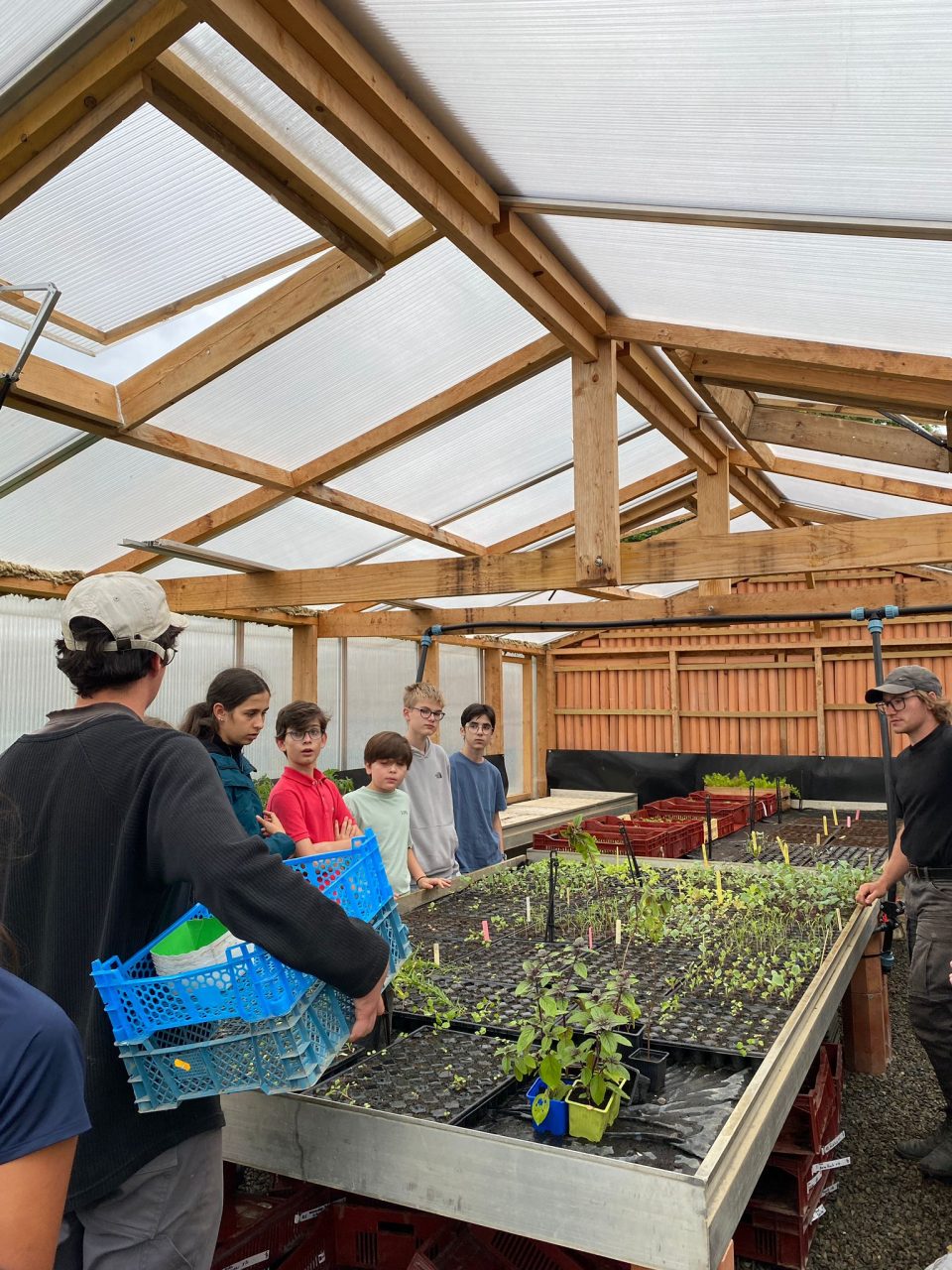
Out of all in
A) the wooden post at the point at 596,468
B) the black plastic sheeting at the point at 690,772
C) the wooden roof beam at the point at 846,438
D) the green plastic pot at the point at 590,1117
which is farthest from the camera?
the black plastic sheeting at the point at 690,772

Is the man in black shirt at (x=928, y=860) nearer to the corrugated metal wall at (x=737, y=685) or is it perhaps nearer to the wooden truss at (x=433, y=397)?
the wooden truss at (x=433, y=397)

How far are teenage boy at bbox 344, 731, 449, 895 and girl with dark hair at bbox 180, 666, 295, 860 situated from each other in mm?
695

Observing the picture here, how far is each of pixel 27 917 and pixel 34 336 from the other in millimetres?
1930

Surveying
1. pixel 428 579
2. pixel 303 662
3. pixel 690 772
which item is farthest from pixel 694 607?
pixel 690 772

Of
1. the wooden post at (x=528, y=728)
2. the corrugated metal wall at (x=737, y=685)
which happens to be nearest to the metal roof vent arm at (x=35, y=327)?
the corrugated metal wall at (x=737, y=685)

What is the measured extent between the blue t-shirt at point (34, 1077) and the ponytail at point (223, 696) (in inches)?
77.3

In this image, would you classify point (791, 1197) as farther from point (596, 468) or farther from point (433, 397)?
point (433, 397)

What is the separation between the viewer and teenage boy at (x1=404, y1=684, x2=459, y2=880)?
4094 mm

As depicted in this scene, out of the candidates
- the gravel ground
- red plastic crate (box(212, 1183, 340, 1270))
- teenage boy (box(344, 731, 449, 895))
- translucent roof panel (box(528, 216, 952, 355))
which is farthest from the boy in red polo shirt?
translucent roof panel (box(528, 216, 952, 355))

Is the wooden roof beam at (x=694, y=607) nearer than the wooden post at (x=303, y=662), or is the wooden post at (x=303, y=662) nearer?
the wooden roof beam at (x=694, y=607)

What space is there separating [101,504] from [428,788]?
96.1 inches

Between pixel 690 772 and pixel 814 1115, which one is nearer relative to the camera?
pixel 814 1115

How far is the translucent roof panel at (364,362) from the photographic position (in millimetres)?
3949

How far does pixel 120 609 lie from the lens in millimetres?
1433
